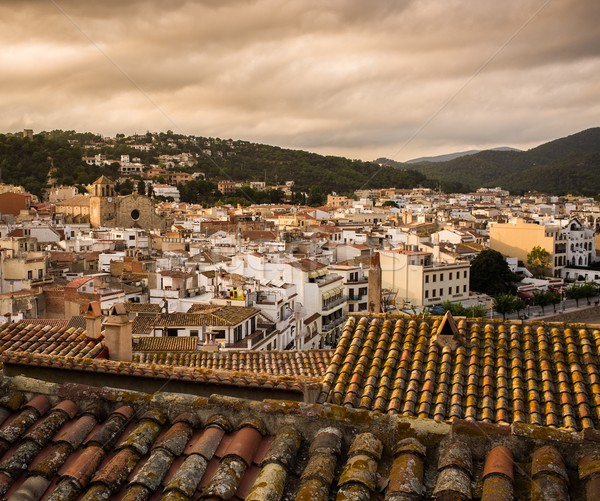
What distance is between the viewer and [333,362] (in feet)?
16.4

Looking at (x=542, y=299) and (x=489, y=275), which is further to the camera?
(x=489, y=275)

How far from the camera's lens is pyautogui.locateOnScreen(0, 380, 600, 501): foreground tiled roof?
2633 millimetres

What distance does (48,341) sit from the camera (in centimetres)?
824

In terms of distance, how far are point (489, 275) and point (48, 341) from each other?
32.8 meters

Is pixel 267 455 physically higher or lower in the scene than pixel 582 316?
higher

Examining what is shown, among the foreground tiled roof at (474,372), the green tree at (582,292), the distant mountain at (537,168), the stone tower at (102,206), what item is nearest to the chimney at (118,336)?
the foreground tiled roof at (474,372)

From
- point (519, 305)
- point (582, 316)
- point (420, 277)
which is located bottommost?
point (582, 316)

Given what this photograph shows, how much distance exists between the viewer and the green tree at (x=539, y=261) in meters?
44.8

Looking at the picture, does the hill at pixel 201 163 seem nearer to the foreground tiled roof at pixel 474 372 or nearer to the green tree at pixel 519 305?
the green tree at pixel 519 305

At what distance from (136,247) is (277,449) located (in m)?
36.5

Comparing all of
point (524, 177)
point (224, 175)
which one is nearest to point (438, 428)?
point (224, 175)

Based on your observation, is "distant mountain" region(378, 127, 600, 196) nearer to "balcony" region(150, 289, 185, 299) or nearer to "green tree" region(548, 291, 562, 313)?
"green tree" region(548, 291, 562, 313)

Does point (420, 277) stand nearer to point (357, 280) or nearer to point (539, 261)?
point (357, 280)

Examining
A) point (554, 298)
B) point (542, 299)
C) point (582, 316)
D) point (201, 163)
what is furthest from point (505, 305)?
point (201, 163)
